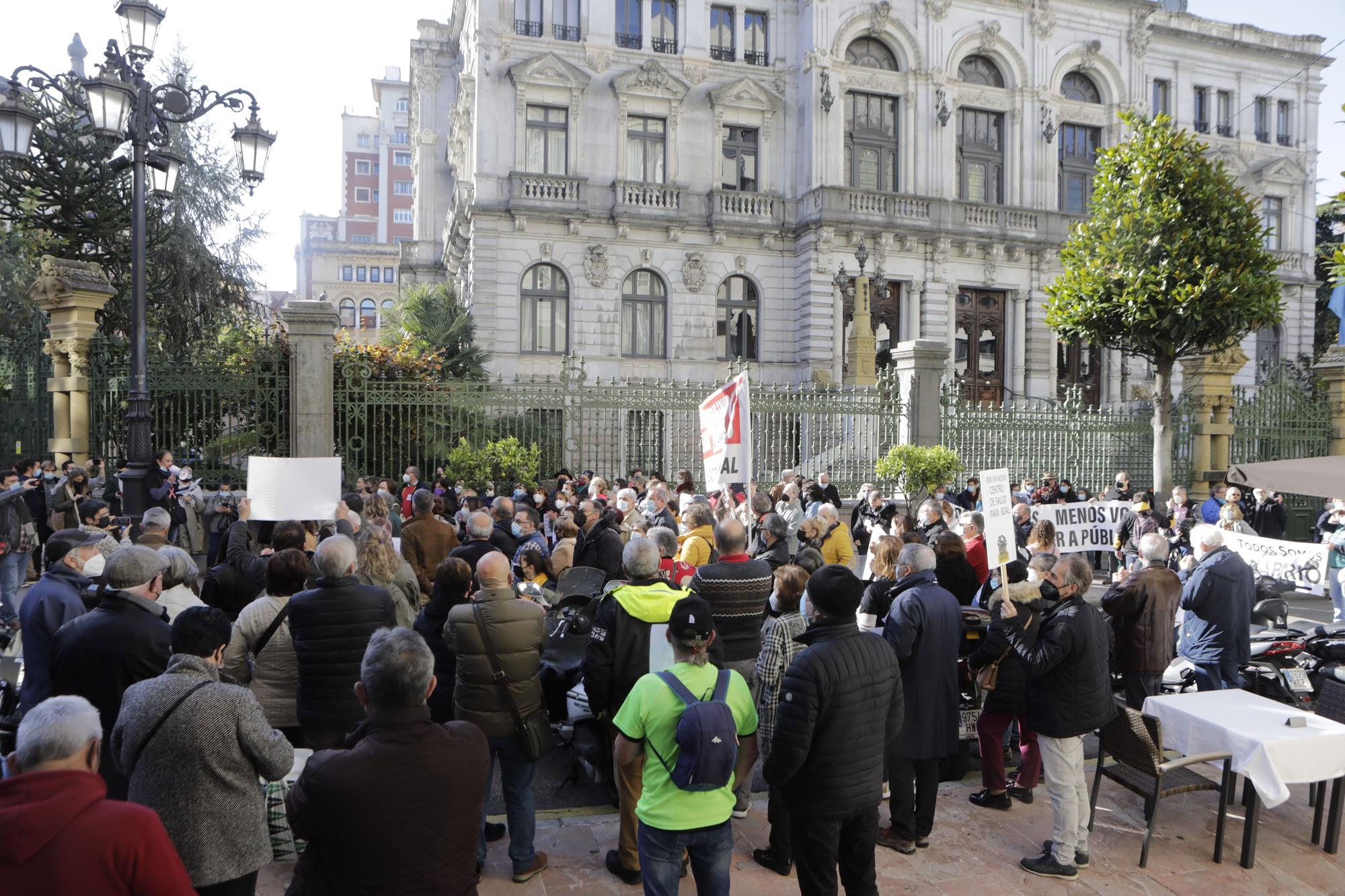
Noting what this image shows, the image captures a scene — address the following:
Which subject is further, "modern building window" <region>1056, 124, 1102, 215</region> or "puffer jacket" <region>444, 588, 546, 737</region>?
"modern building window" <region>1056, 124, 1102, 215</region>

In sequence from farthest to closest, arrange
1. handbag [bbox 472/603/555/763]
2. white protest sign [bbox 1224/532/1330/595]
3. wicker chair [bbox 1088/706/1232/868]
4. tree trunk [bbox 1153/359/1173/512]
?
1. tree trunk [bbox 1153/359/1173/512]
2. white protest sign [bbox 1224/532/1330/595]
3. wicker chair [bbox 1088/706/1232/868]
4. handbag [bbox 472/603/555/763]

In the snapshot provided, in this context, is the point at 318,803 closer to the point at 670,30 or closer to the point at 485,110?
the point at 485,110

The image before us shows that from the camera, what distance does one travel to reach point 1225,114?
35.5 m

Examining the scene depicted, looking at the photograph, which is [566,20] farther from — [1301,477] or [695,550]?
[1301,477]

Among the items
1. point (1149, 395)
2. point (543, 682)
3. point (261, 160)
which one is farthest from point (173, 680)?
point (1149, 395)

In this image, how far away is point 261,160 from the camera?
10.9 meters

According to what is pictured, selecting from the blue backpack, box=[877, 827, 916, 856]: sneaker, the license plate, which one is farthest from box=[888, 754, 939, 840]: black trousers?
the license plate

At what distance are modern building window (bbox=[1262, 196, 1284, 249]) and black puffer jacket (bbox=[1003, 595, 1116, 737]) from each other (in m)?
39.3

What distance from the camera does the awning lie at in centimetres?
730

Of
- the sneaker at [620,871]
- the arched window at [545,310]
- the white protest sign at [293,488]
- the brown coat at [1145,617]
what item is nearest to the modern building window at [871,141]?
the arched window at [545,310]

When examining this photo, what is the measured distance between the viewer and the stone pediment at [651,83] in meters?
27.6

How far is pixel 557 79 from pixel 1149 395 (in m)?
23.2

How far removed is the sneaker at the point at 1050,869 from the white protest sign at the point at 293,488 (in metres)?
5.56

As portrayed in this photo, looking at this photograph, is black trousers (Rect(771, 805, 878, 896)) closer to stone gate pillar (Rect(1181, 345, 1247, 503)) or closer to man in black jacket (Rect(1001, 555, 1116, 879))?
man in black jacket (Rect(1001, 555, 1116, 879))
